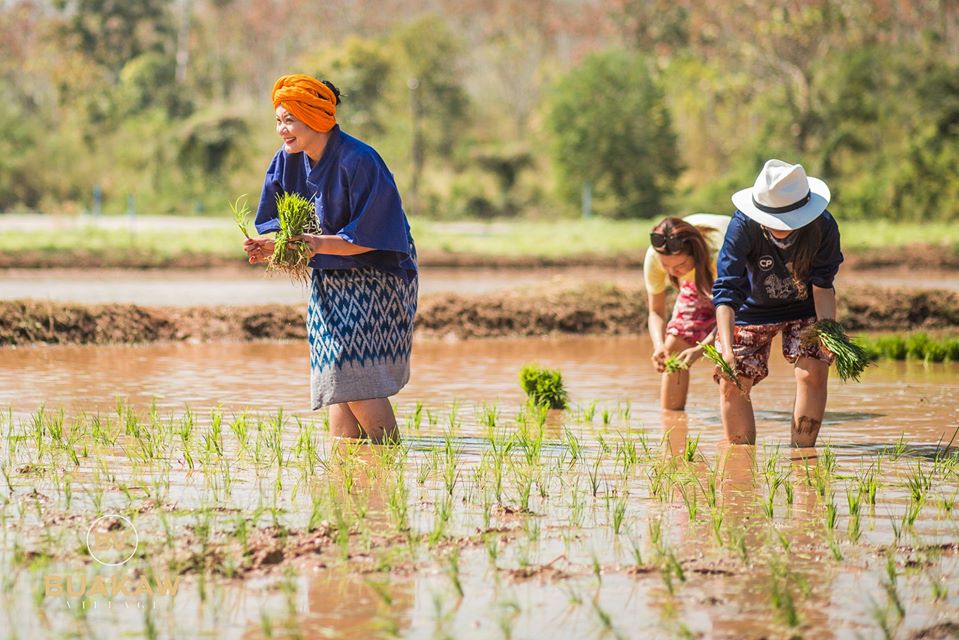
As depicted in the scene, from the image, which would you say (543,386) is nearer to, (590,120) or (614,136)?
(614,136)

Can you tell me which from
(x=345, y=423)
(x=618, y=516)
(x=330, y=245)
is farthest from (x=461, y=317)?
(x=618, y=516)

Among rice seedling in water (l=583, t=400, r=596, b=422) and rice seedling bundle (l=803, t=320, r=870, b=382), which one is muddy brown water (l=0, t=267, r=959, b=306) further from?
rice seedling bundle (l=803, t=320, r=870, b=382)

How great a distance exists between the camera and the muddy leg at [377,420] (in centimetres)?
618

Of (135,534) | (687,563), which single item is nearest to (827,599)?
(687,563)

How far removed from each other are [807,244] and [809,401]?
28.5 inches

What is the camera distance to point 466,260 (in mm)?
21891

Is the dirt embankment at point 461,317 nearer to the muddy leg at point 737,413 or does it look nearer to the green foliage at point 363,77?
the muddy leg at point 737,413

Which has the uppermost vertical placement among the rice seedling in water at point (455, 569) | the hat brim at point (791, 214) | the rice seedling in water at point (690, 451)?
the hat brim at point (791, 214)

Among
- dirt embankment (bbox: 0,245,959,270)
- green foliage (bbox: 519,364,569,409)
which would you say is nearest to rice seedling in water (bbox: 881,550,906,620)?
green foliage (bbox: 519,364,569,409)

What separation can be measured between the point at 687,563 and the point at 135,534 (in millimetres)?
1750

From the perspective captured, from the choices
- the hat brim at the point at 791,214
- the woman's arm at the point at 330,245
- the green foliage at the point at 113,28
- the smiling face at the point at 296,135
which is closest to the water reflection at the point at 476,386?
the hat brim at the point at 791,214

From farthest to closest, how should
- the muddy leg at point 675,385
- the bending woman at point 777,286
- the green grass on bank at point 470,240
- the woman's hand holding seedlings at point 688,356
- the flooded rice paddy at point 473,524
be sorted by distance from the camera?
the green grass on bank at point 470,240
the muddy leg at point 675,385
the woman's hand holding seedlings at point 688,356
the bending woman at point 777,286
the flooded rice paddy at point 473,524

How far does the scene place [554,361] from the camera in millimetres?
10148

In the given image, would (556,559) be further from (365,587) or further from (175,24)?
(175,24)
